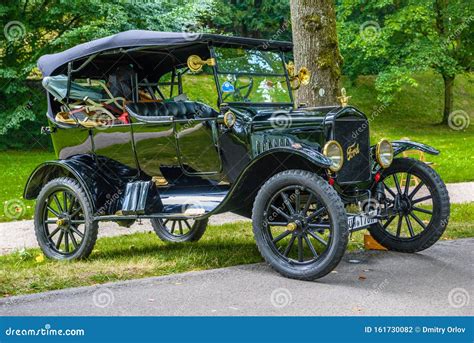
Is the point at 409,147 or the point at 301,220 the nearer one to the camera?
the point at 301,220

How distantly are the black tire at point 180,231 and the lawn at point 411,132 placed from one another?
3.53 metres

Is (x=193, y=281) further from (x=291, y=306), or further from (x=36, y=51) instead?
(x=36, y=51)

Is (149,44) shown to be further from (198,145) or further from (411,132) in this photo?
(411,132)

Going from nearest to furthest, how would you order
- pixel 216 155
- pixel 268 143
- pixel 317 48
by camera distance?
pixel 268 143, pixel 216 155, pixel 317 48

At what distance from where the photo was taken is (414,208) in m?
7.41

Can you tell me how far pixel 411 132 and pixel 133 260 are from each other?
2308 cm

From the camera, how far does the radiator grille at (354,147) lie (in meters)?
6.73

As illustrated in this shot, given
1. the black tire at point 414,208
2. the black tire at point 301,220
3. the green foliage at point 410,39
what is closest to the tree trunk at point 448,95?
the green foliage at point 410,39

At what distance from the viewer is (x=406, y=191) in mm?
7441

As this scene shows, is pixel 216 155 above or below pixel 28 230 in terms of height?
above

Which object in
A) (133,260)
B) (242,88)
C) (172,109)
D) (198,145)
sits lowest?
(133,260)

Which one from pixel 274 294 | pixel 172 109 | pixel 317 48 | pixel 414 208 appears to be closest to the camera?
pixel 274 294

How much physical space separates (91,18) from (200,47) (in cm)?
1467

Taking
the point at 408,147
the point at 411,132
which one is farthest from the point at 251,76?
the point at 411,132
